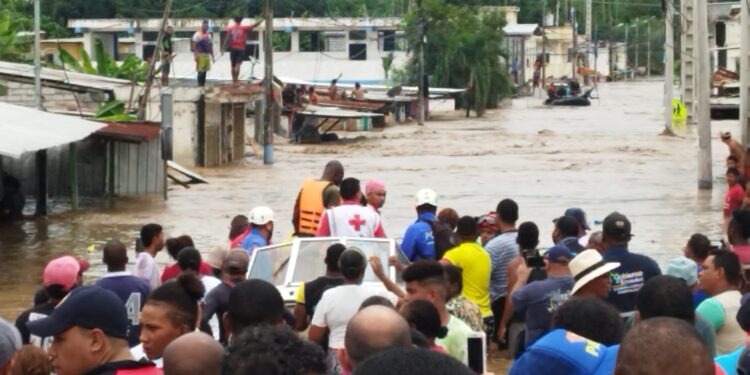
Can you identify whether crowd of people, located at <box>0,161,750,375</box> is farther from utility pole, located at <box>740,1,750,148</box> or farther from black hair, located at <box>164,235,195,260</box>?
utility pole, located at <box>740,1,750,148</box>

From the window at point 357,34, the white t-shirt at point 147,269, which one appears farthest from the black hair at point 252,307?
the window at point 357,34

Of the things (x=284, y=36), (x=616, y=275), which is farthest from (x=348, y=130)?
(x=616, y=275)

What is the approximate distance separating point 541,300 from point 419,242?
11.0 feet

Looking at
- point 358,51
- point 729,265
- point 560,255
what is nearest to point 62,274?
point 560,255

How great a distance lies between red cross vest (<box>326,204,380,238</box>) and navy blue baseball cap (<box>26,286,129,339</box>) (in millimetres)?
6584

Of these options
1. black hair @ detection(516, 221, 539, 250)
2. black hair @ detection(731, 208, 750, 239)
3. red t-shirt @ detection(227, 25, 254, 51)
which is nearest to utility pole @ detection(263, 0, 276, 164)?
red t-shirt @ detection(227, 25, 254, 51)

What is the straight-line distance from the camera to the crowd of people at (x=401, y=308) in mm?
4520

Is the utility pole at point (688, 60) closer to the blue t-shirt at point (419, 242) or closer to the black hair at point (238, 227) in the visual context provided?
the black hair at point (238, 227)

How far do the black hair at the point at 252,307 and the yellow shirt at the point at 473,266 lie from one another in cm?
502

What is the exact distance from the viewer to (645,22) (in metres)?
130

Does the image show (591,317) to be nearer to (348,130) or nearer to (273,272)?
(273,272)

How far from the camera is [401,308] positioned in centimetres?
691

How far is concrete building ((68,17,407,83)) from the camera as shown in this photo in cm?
8212

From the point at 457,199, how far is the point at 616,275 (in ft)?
64.4
